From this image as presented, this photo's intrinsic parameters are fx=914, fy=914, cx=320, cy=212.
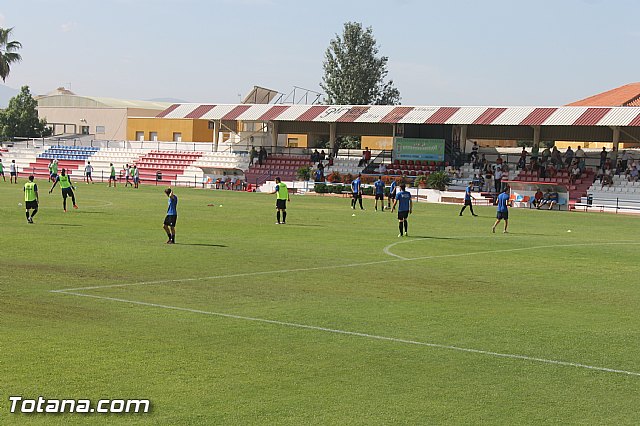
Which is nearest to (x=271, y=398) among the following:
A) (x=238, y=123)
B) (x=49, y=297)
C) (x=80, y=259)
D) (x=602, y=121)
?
(x=49, y=297)

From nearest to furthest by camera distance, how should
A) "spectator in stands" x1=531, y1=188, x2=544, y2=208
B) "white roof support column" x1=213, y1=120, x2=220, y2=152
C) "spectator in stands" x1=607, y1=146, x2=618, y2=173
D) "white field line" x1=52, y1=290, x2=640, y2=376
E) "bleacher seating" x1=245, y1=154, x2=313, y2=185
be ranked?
"white field line" x1=52, y1=290, x2=640, y2=376 → "spectator in stands" x1=531, y1=188, x2=544, y2=208 → "spectator in stands" x1=607, y1=146, x2=618, y2=173 → "bleacher seating" x1=245, y1=154, x2=313, y2=185 → "white roof support column" x1=213, y1=120, x2=220, y2=152

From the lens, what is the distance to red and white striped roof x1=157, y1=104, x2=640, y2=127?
60406mm

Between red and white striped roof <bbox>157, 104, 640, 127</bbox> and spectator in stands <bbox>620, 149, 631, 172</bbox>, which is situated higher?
red and white striped roof <bbox>157, 104, 640, 127</bbox>

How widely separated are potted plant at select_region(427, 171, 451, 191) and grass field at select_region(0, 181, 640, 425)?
29607 millimetres

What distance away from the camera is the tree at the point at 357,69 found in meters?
111

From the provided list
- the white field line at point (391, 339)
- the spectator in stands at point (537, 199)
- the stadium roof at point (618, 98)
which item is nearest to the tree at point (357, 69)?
the stadium roof at point (618, 98)

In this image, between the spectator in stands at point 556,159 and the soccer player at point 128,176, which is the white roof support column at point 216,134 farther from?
the spectator in stands at point 556,159

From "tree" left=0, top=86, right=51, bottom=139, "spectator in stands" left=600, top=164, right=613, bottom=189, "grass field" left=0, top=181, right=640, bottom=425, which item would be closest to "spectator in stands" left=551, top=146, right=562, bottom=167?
"spectator in stands" left=600, top=164, right=613, bottom=189

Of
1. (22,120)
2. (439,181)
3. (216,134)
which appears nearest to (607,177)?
(439,181)

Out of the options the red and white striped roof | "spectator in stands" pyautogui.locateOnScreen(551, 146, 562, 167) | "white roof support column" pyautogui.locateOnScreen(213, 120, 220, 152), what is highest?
the red and white striped roof

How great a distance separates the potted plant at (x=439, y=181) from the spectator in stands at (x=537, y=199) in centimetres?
736

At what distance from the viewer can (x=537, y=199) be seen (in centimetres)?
5238

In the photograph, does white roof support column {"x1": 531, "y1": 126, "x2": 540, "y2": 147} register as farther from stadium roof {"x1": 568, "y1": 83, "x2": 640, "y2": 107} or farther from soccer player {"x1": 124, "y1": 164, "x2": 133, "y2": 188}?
soccer player {"x1": 124, "y1": 164, "x2": 133, "y2": 188}

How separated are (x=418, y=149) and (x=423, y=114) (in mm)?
2705
